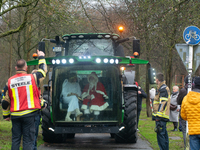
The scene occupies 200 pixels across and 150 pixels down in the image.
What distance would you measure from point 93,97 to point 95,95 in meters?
0.08

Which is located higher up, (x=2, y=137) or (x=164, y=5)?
(x=164, y=5)

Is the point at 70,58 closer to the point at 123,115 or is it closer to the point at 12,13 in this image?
the point at 123,115

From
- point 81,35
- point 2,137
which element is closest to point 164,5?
point 81,35

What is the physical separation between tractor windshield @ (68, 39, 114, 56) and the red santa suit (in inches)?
60.0

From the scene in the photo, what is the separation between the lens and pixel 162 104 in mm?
7324

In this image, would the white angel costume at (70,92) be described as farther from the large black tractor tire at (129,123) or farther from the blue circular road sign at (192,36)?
the blue circular road sign at (192,36)

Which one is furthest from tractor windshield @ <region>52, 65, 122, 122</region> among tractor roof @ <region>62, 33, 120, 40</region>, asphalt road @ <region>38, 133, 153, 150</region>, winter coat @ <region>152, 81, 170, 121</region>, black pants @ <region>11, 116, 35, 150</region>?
black pants @ <region>11, 116, 35, 150</region>

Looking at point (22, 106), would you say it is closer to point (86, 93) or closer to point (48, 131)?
point (86, 93)

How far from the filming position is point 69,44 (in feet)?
32.1

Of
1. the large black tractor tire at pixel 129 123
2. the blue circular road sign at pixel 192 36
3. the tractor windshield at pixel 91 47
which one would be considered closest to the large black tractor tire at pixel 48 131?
the large black tractor tire at pixel 129 123

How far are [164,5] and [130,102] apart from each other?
8.89 meters

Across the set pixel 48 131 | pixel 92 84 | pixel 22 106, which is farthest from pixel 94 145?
pixel 22 106

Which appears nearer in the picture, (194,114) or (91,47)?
(194,114)

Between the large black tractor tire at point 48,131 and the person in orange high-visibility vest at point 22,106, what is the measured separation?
8.73 ft
